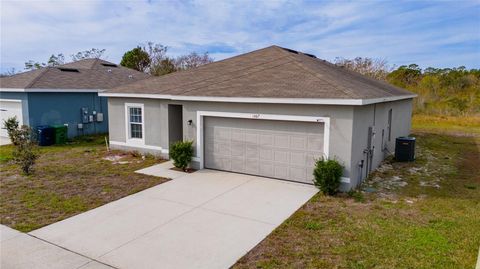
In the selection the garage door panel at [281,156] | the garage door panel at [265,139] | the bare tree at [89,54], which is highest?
the bare tree at [89,54]

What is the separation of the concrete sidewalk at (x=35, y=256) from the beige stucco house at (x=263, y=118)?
5754 mm

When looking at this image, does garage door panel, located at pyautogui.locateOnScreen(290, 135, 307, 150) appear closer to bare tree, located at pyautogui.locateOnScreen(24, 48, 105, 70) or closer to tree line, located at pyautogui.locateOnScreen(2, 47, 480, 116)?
tree line, located at pyautogui.locateOnScreen(2, 47, 480, 116)

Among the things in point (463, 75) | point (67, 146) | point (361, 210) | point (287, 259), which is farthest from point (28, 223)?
point (463, 75)

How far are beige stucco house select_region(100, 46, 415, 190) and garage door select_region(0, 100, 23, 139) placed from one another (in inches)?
238

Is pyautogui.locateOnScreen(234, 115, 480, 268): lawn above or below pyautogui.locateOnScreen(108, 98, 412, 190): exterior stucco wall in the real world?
below

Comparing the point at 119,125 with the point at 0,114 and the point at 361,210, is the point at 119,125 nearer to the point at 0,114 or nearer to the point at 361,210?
the point at 0,114

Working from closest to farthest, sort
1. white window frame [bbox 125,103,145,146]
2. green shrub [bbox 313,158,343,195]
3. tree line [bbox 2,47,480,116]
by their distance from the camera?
1. green shrub [bbox 313,158,343,195]
2. white window frame [bbox 125,103,145,146]
3. tree line [bbox 2,47,480,116]

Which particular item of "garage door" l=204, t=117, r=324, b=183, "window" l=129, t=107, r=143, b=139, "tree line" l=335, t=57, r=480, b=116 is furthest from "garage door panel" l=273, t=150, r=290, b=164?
"tree line" l=335, t=57, r=480, b=116

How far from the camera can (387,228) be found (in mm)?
6277

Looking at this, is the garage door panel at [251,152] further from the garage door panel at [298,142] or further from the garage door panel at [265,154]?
the garage door panel at [298,142]

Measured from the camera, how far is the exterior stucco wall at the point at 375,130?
8.69 metres

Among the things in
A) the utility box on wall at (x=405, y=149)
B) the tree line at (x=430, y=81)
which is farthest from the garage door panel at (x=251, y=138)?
the tree line at (x=430, y=81)

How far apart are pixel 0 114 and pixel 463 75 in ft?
133

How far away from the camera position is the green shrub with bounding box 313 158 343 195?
8.18 meters
